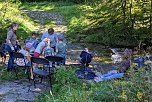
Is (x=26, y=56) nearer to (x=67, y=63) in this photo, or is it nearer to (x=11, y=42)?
(x=11, y=42)

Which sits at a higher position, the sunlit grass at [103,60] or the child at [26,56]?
the child at [26,56]

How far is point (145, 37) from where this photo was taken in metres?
18.6

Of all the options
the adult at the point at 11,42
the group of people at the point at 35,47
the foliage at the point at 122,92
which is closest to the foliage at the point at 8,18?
the group of people at the point at 35,47

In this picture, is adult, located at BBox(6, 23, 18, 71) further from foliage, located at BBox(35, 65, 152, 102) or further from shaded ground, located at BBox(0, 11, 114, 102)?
foliage, located at BBox(35, 65, 152, 102)

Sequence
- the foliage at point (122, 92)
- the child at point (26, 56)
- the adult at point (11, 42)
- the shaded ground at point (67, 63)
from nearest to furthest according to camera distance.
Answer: the foliage at point (122, 92) < the shaded ground at point (67, 63) < the child at point (26, 56) < the adult at point (11, 42)

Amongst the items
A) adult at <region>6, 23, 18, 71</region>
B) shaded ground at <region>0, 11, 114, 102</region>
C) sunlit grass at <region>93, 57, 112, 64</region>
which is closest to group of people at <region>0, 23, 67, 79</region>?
adult at <region>6, 23, 18, 71</region>

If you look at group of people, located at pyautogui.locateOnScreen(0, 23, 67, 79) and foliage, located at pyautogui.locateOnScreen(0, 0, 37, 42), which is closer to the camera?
group of people, located at pyautogui.locateOnScreen(0, 23, 67, 79)

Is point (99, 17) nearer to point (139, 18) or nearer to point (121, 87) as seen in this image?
point (139, 18)

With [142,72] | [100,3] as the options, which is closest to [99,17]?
[100,3]

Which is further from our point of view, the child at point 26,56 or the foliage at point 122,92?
the child at point 26,56

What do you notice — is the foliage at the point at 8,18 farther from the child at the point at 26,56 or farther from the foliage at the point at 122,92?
the foliage at the point at 122,92

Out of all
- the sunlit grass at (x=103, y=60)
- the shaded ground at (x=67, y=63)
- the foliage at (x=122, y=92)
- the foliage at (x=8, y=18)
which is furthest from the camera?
the foliage at (x=8, y=18)

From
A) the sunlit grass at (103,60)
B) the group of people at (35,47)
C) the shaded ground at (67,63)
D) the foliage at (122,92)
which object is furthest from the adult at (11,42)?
the sunlit grass at (103,60)

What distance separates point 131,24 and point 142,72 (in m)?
11.9
